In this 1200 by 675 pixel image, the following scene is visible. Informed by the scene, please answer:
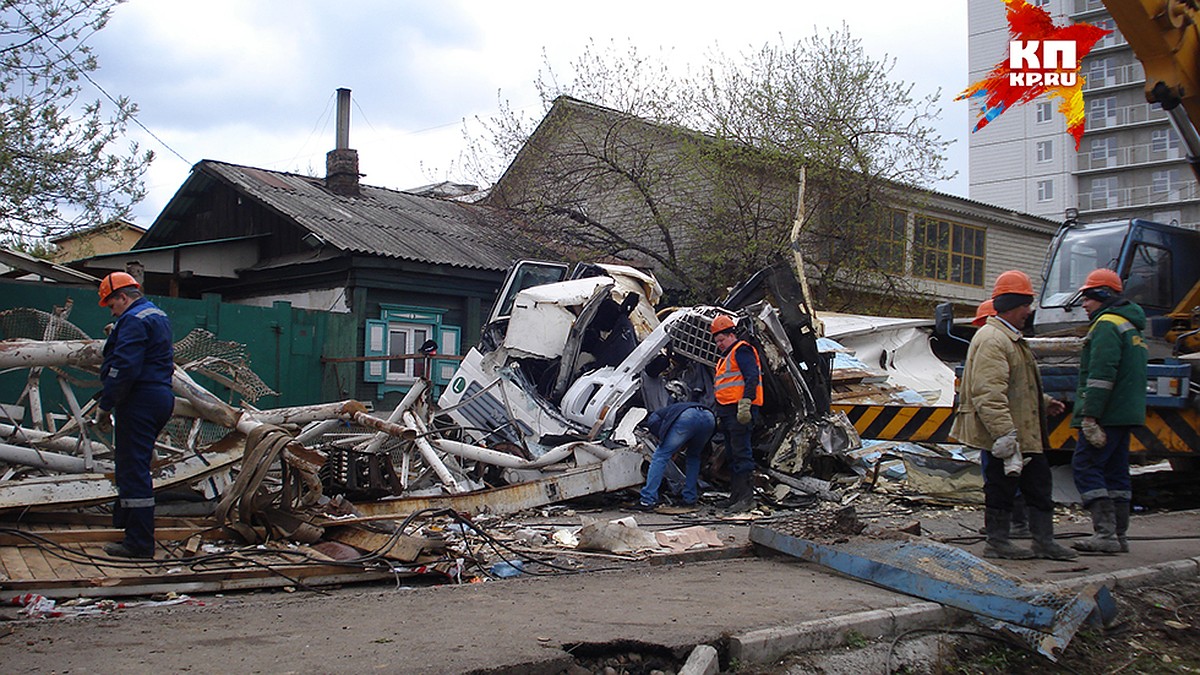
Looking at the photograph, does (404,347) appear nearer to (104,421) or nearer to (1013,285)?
(104,421)

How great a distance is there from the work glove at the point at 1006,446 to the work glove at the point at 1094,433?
3.39ft

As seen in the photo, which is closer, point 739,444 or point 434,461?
point 434,461

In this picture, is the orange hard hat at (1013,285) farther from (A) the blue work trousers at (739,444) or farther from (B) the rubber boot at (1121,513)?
(A) the blue work trousers at (739,444)

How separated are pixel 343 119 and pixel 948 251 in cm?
1520

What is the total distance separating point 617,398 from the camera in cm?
952

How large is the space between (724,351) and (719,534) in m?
2.29

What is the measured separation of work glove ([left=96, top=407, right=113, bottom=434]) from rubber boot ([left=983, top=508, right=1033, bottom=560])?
18.6 ft

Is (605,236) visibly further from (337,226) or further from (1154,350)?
(1154,350)

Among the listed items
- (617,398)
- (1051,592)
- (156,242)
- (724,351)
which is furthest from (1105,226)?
(156,242)

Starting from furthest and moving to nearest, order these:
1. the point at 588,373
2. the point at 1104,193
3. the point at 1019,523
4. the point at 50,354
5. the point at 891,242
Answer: the point at 1104,193 < the point at 891,242 < the point at 588,373 < the point at 1019,523 < the point at 50,354

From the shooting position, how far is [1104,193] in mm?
60906

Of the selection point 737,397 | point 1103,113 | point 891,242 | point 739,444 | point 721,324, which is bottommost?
point 739,444

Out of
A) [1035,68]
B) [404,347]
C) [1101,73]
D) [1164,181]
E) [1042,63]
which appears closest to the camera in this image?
[1035,68]

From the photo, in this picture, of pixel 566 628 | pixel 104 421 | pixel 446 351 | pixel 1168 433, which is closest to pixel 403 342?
pixel 446 351
